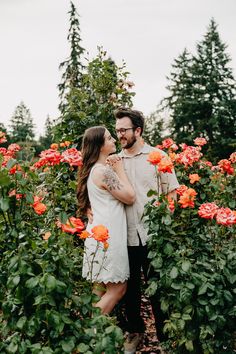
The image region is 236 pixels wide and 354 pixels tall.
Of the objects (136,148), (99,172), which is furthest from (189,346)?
(136,148)

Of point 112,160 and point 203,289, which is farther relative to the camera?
point 112,160

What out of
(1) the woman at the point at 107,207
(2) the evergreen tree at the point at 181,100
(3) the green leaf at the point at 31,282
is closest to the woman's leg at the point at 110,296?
(1) the woman at the point at 107,207

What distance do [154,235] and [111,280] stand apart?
0.58 m

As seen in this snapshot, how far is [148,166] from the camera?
3273mm

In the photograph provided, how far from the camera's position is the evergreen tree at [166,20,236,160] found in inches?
1184

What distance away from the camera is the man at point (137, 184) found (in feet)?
10.5

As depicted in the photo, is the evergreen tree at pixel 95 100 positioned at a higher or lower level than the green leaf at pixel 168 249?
higher

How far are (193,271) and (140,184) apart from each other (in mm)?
931

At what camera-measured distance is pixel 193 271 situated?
100 inches

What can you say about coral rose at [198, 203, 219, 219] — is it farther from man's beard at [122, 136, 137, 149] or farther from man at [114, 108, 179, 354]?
man's beard at [122, 136, 137, 149]

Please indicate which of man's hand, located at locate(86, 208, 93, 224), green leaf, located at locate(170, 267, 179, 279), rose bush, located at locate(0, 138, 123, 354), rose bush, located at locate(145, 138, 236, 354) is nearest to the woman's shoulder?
man's hand, located at locate(86, 208, 93, 224)

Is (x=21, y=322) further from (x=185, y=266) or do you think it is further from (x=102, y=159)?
(x=102, y=159)

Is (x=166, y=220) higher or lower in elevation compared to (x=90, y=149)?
lower

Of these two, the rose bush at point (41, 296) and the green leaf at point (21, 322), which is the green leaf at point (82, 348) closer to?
the rose bush at point (41, 296)
